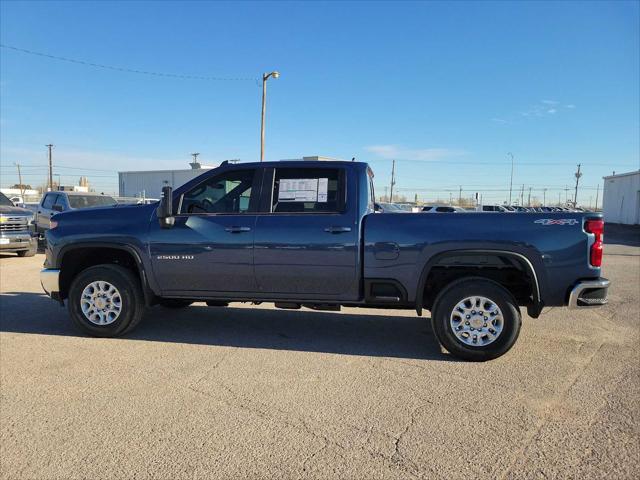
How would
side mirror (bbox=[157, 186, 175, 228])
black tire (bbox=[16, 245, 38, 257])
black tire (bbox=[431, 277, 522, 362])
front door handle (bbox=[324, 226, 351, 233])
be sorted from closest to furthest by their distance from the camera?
black tire (bbox=[431, 277, 522, 362]) < front door handle (bbox=[324, 226, 351, 233]) < side mirror (bbox=[157, 186, 175, 228]) < black tire (bbox=[16, 245, 38, 257])

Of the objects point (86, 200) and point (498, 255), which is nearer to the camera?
point (498, 255)

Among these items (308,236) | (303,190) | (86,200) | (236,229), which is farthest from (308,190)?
(86,200)

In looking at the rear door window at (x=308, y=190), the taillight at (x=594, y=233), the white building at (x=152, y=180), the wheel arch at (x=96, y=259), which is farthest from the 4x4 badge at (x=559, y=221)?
the white building at (x=152, y=180)

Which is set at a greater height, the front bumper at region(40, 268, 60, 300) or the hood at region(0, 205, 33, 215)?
the hood at region(0, 205, 33, 215)

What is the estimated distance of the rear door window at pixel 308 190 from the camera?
506cm

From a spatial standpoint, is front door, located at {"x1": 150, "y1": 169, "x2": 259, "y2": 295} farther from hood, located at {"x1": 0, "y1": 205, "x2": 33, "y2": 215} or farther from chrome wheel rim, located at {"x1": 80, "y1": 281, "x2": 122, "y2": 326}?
hood, located at {"x1": 0, "y1": 205, "x2": 33, "y2": 215}

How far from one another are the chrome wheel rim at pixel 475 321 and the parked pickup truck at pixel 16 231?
39.0ft

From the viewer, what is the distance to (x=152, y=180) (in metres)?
42.0

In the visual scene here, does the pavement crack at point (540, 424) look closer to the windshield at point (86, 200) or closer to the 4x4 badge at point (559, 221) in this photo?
the 4x4 badge at point (559, 221)

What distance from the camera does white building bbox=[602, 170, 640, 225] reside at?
117ft

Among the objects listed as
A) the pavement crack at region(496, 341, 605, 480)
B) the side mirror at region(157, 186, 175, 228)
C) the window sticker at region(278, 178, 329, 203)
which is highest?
the window sticker at region(278, 178, 329, 203)

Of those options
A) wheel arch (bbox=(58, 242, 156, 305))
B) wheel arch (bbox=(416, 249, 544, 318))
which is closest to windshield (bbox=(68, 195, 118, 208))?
wheel arch (bbox=(58, 242, 156, 305))

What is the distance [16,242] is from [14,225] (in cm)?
45

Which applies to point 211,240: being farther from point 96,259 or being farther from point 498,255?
point 498,255
